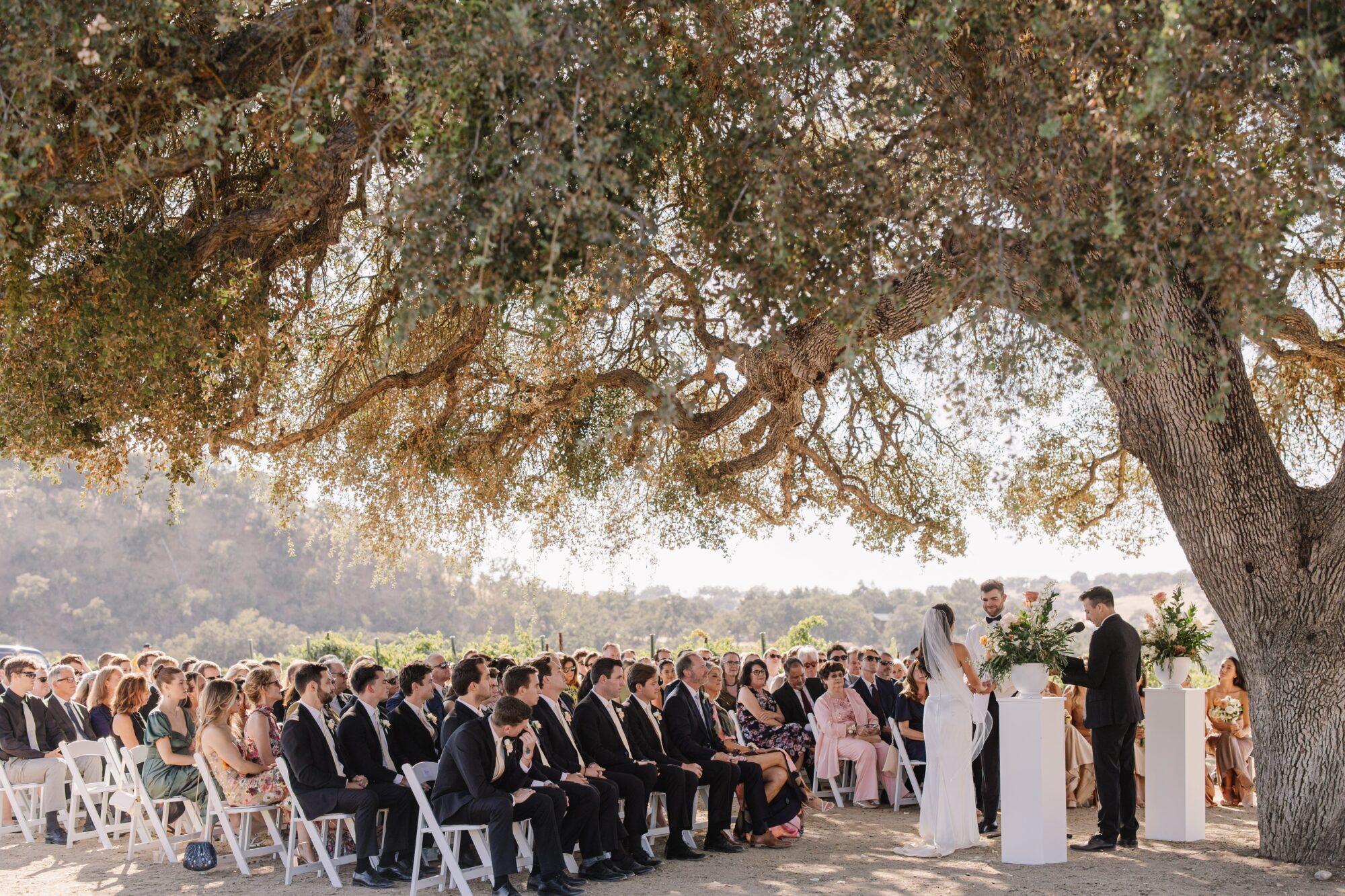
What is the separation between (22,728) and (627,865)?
509cm

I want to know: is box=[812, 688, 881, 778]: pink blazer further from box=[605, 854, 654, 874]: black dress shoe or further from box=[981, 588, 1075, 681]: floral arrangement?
box=[605, 854, 654, 874]: black dress shoe

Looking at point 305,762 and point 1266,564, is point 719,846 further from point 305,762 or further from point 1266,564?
point 1266,564

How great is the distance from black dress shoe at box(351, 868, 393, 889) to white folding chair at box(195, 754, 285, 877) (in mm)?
652

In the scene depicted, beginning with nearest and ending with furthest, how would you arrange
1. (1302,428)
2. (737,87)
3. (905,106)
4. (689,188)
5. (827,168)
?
(905,106), (827,168), (737,87), (689,188), (1302,428)

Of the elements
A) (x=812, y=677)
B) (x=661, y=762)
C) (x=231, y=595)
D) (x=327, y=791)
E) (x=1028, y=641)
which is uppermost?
(x=231, y=595)

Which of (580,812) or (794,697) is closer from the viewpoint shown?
(580,812)

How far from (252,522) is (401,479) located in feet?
253

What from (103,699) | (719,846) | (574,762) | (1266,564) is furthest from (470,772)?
(1266,564)

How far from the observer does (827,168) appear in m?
6.51

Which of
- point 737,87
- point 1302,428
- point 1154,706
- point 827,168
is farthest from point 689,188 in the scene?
point 1302,428

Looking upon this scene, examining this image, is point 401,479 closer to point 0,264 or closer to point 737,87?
point 0,264

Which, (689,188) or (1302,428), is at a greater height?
(689,188)

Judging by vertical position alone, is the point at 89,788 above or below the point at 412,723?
below

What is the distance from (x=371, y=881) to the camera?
757 centimetres
